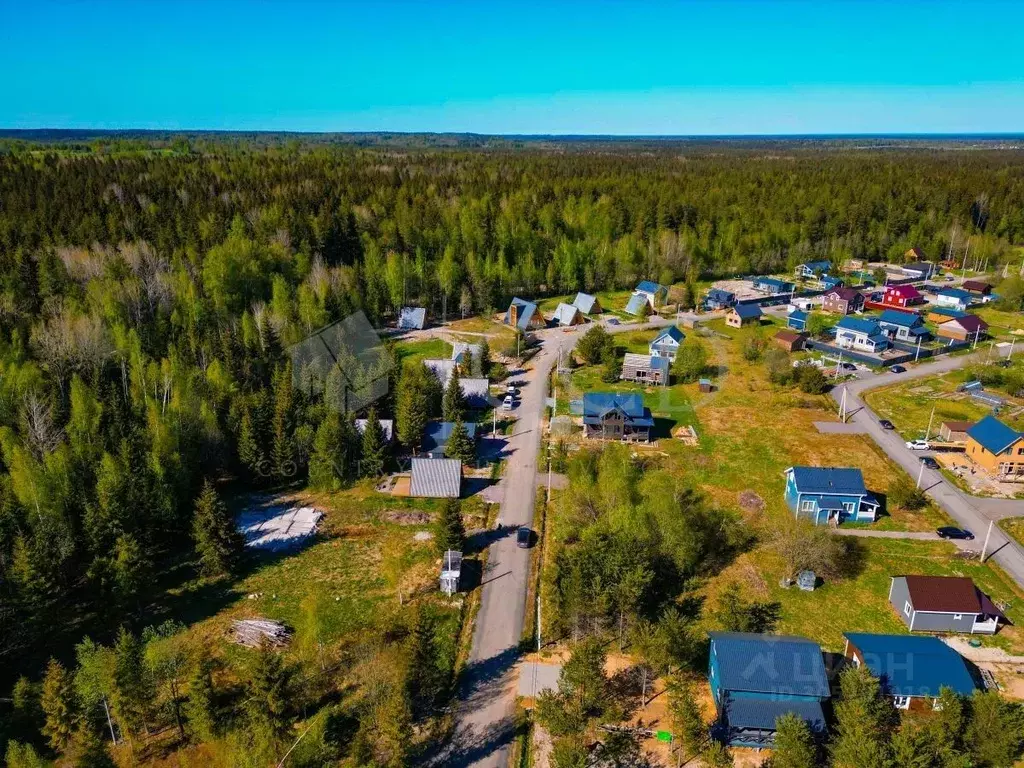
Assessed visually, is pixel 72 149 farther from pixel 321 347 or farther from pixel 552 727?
pixel 552 727

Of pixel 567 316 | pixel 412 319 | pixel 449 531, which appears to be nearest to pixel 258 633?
pixel 449 531

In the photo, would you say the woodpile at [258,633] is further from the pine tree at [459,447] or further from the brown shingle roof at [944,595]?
the brown shingle roof at [944,595]

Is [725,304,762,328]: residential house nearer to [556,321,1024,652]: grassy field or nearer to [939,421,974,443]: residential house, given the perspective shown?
[556,321,1024,652]: grassy field

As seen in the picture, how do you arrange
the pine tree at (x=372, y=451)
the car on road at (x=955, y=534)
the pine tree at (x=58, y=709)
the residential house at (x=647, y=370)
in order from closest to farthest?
the pine tree at (x=58, y=709) < the car on road at (x=955, y=534) < the pine tree at (x=372, y=451) < the residential house at (x=647, y=370)

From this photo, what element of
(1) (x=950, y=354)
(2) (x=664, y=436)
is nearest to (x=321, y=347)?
(2) (x=664, y=436)

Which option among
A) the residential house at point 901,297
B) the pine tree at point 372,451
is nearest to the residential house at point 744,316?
the residential house at point 901,297
